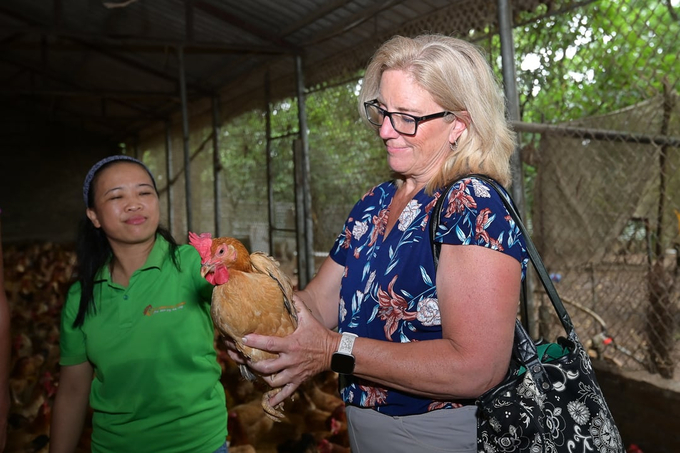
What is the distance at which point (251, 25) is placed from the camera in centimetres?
804

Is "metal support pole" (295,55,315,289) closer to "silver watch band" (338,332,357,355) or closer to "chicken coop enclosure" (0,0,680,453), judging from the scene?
"chicken coop enclosure" (0,0,680,453)

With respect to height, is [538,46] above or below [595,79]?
above

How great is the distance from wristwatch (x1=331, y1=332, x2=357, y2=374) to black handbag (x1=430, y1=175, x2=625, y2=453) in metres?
0.31

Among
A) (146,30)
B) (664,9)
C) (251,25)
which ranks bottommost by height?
(664,9)

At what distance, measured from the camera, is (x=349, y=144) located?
623cm

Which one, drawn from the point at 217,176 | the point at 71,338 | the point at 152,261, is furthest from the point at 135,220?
the point at 217,176

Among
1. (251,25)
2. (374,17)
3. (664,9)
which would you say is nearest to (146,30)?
(251,25)

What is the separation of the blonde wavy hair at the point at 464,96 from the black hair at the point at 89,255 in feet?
4.25

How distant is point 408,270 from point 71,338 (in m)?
1.48

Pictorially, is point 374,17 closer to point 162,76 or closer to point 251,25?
point 251,25

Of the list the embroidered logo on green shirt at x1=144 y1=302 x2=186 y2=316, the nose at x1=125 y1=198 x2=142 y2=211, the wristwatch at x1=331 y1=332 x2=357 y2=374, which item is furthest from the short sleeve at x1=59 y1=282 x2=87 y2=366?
the wristwatch at x1=331 y1=332 x2=357 y2=374

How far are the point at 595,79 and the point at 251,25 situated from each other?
18.2ft

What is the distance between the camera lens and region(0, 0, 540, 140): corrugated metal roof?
5.86 metres

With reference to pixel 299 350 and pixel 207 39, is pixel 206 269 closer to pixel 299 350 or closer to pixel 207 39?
pixel 299 350
